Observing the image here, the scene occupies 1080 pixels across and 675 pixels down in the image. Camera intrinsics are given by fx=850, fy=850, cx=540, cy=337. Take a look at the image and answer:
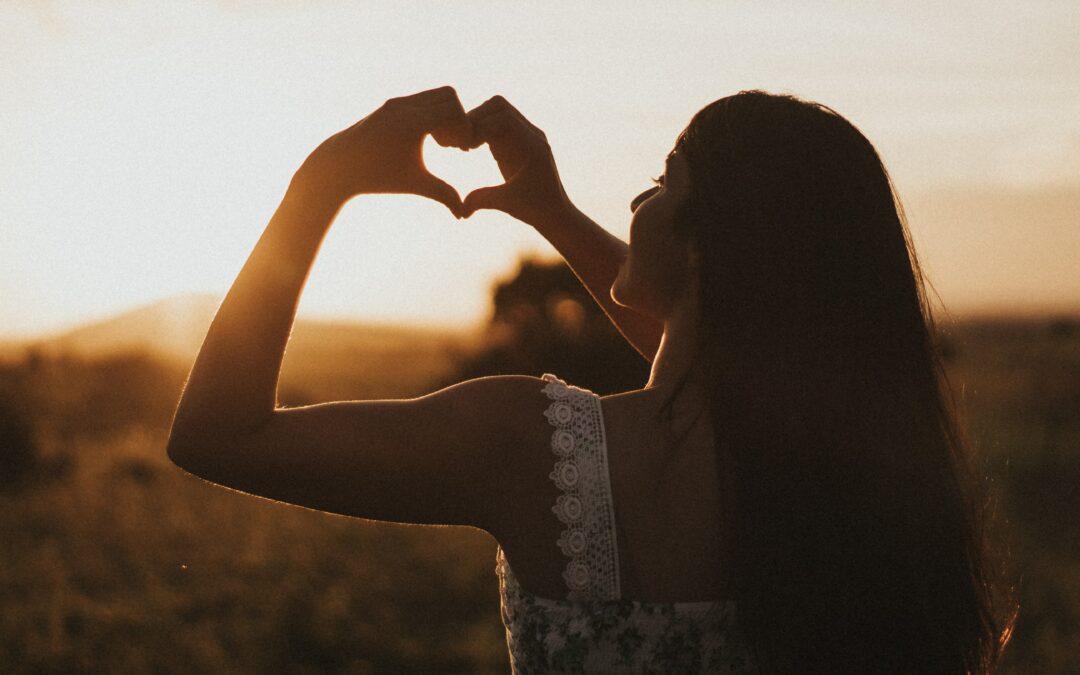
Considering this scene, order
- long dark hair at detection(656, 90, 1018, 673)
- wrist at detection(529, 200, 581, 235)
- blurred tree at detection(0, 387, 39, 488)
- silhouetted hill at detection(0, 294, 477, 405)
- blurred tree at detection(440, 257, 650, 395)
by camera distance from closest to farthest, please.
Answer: long dark hair at detection(656, 90, 1018, 673) → wrist at detection(529, 200, 581, 235) → blurred tree at detection(0, 387, 39, 488) → blurred tree at detection(440, 257, 650, 395) → silhouetted hill at detection(0, 294, 477, 405)

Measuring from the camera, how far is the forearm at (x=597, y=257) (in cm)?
228

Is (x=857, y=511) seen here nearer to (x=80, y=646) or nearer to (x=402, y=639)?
(x=402, y=639)

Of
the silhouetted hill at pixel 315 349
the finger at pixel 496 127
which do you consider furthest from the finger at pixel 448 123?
the silhouetted hill at pixel 315 349

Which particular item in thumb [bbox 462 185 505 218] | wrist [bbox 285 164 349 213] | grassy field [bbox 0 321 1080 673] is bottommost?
grassy field [bbox 0 321 1080 673]

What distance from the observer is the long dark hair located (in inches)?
59.8

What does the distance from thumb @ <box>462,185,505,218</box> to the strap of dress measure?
2.05 feet

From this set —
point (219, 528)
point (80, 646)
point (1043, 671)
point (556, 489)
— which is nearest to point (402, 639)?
point (80, 646)

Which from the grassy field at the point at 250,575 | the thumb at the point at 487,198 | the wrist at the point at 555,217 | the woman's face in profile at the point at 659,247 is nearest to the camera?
the woman's face in profile at the point at 659,247

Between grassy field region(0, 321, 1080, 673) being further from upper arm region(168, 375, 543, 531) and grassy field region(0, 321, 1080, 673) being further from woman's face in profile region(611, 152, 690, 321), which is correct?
upper arm region(168, 375, 543, 531)

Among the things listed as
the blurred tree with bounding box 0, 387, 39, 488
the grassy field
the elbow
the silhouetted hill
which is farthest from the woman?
the blurred tree with bounding box 0, 387, 39, 488

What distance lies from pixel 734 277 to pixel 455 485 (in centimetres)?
62

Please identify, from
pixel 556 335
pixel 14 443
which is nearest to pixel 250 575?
pixel 556 335

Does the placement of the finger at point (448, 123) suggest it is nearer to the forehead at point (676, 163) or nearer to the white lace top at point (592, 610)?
the forehead at point (676, 163)

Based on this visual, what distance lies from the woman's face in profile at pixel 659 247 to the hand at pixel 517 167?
0.40m
